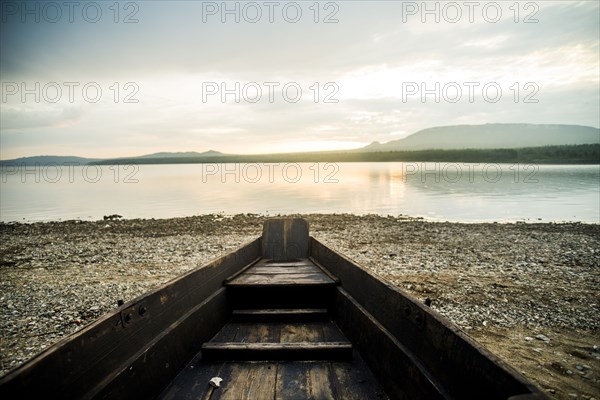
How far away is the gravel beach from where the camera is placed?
19.4ft

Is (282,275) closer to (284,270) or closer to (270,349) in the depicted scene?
(284,270)

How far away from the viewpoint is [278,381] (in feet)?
10.2

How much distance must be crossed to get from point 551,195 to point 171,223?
131 feet

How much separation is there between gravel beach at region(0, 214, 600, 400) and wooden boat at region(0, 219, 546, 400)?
10.8ft

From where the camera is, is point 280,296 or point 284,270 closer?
point 280,296

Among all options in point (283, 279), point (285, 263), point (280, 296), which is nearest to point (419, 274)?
point (285, 263)

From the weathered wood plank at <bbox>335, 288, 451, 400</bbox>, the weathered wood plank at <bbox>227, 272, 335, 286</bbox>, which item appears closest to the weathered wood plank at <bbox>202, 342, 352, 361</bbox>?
the weathered wood plank at <bbox>335, 288, 451, 400</bbox>

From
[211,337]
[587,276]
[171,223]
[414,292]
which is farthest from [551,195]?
[211,337]

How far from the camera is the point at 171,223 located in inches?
856

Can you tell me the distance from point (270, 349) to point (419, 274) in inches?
320

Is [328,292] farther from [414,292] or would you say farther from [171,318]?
[414,292]

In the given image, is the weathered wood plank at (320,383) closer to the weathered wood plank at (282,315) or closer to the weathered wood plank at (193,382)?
the weathered wood plank at (193,382)

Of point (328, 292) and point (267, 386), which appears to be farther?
point (328, 292)

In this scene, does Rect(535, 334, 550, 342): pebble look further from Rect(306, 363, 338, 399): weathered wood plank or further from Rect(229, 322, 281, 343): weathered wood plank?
Rect(229, 322, 281, 343): weathered wood plank
